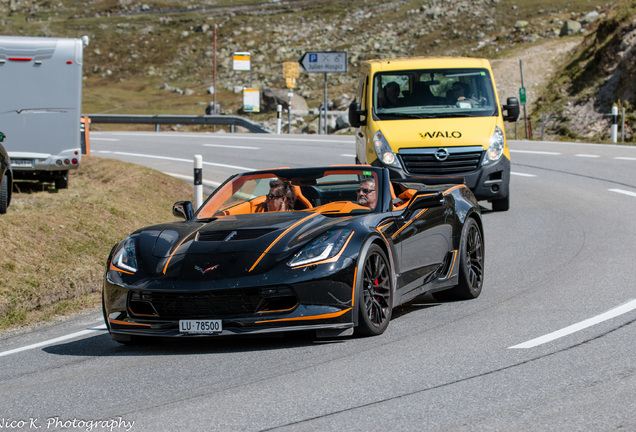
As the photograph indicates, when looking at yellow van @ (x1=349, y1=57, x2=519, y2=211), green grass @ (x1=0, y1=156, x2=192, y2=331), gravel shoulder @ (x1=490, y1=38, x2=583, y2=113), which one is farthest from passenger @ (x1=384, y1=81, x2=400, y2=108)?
gravel shoulder @ (x1=490, y1=38, x2=583, y2=113)

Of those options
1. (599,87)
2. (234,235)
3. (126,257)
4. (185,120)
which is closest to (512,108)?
(234,235)

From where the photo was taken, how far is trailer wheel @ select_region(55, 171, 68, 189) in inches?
743

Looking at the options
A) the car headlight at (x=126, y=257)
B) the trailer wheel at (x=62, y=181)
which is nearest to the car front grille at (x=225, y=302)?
the car headlight at (x=126, y=257)

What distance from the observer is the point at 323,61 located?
40969mm

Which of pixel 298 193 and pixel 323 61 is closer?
pixel 298 193

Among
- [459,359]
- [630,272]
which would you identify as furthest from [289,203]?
[630,272]

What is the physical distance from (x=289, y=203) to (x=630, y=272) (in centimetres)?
369

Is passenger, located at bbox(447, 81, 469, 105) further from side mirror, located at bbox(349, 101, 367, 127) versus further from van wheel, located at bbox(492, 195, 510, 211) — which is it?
van wheel, located at bbox(492, 195, 510, 211)

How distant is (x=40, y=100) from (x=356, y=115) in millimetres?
6181

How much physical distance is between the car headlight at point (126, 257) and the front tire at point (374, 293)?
160cm

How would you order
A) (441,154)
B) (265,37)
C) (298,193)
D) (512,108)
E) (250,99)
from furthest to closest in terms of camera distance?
(265,37)
(250,99)
(512,108)
(441,154)
(298,193)

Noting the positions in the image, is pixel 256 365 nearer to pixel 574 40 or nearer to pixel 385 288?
pixel 385 288

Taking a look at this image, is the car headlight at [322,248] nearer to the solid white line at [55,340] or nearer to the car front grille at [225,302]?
the car front grille at [225,302]

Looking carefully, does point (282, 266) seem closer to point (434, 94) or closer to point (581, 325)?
point (581, 325)
